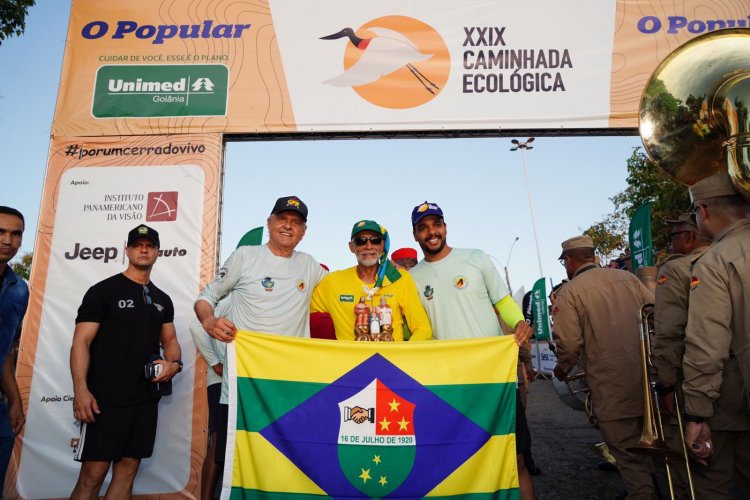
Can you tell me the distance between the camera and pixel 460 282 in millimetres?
3756

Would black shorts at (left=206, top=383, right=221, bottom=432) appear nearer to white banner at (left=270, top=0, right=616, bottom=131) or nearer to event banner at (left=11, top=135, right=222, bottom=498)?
event banner at (left=11, top=135, right=222, bottom=498)

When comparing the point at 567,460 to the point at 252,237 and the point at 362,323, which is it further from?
the point at 252,237

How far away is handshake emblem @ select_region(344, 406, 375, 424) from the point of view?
311 cm

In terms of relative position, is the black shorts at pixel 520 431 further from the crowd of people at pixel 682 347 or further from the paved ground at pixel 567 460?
the paved ground at pixel 567 460

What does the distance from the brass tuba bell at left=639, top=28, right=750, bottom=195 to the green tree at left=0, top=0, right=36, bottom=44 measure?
943 centimetres

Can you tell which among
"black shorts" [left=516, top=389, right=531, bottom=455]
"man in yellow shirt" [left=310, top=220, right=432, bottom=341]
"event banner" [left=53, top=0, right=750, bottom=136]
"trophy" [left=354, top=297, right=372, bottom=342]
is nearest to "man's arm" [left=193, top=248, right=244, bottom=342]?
"man in yellow shirt" [left=310, top=220, right=432, bottom=341]

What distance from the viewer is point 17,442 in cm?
452

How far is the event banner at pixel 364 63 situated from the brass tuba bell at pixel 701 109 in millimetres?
1704

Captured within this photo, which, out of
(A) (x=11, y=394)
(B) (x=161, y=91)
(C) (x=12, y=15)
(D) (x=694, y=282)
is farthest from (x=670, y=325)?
(C) (x=12, y=15)

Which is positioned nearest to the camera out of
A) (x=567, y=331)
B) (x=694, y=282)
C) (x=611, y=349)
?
(x=694, y=282)

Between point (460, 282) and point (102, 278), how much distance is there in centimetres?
357

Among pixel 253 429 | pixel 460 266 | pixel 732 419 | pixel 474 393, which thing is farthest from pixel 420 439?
pixel 732 419

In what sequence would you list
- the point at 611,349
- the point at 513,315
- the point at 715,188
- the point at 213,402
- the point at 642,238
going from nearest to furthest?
the point at 715,188
the point at 513,315
the point at 611,349
the point at 213,402
the point at 642,238

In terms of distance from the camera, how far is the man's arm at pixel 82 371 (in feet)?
10.6
